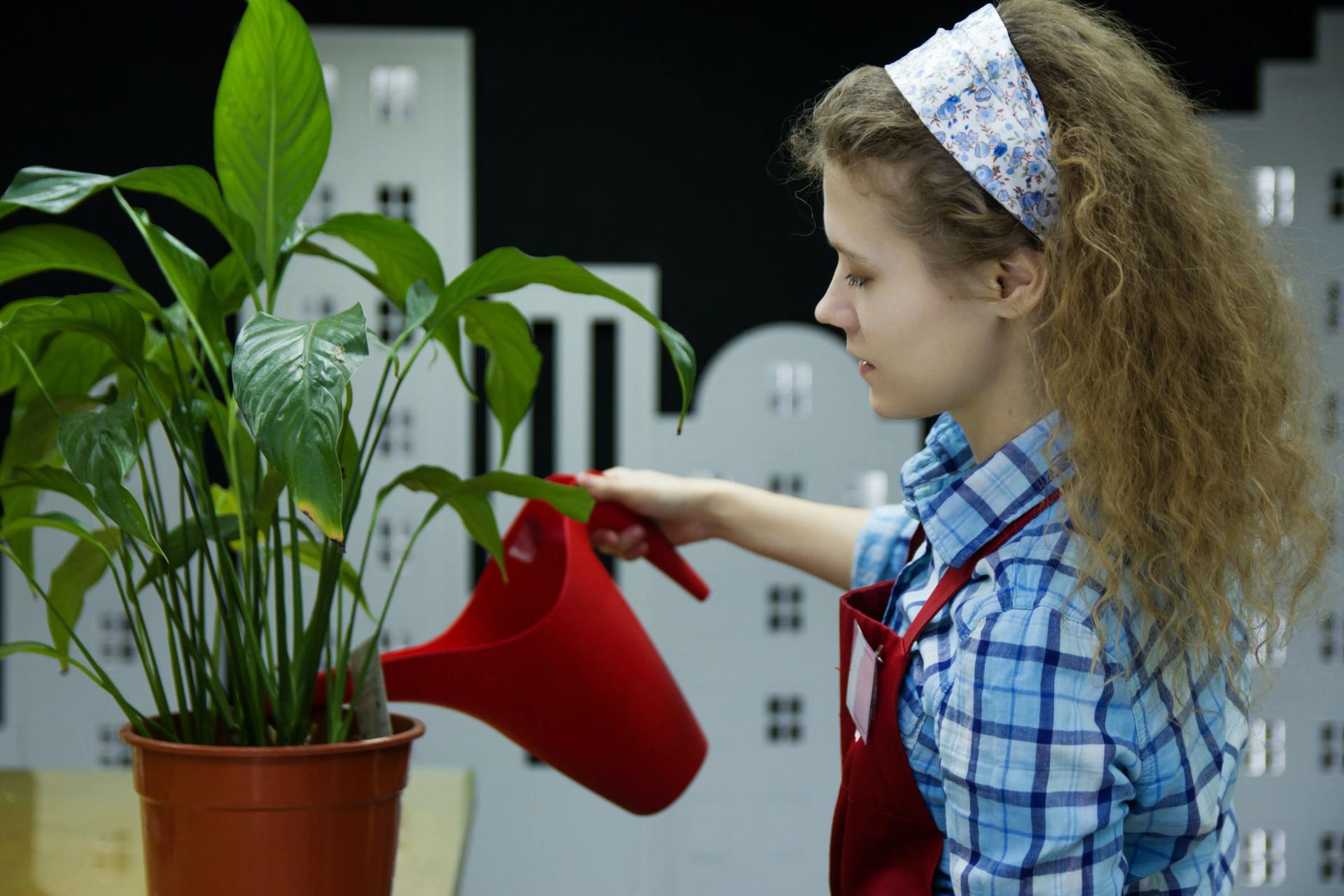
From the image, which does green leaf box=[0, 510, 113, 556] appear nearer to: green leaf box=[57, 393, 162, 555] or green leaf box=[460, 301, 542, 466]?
green leaf box=[57, 393, 162, 555]

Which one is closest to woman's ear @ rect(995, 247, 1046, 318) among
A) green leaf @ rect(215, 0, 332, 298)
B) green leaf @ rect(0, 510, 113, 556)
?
green leaf @ rect(215, 0, 332, 298)

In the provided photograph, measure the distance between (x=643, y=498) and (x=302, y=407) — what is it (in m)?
0.65

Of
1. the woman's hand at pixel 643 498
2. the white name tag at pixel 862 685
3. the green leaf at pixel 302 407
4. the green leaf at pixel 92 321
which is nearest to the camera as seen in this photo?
the green leaf at pixel 302 407

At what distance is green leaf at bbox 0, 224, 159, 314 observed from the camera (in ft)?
3.01

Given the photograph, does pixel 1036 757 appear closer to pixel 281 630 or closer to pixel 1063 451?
pixel 1063 451

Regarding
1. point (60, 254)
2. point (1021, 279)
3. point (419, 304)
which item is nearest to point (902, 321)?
point (1021, 279)

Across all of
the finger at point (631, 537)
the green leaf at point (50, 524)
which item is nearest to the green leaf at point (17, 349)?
the green leaf at point (50, 524)

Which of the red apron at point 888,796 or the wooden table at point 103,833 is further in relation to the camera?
the wooden table at point 103,833

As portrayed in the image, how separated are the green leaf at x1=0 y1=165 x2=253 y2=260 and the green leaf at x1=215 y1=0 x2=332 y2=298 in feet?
0.07

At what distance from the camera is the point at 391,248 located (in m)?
1.05

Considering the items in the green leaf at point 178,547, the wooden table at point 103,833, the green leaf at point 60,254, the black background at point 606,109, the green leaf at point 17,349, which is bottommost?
the wooden table at point 103,833

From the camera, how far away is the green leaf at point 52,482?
0.94 metres

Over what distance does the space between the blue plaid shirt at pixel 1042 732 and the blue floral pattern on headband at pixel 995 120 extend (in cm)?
16

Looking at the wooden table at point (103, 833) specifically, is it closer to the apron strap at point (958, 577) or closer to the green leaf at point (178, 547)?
the green leaf at point (178, 547)
